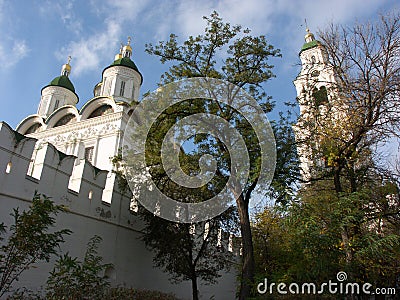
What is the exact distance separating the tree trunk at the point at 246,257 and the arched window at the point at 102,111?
46.5ft

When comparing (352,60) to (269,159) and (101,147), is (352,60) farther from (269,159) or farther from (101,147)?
(101,147)

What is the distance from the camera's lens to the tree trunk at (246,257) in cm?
909

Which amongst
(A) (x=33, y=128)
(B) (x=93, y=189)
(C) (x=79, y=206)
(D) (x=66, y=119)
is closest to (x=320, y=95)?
(B) (x=93, y=189)

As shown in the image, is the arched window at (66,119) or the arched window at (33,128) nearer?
the arched window at (66,119)

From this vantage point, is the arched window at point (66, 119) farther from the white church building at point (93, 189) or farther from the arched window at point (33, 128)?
the arched window at point (33, 128)

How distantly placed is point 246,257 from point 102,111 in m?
15.9

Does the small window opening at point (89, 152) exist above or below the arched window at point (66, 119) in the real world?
below

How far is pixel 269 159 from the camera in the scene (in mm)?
10188

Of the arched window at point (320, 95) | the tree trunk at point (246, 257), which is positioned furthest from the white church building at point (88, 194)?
the arched window at point (320, 95)

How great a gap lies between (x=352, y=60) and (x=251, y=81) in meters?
3.30

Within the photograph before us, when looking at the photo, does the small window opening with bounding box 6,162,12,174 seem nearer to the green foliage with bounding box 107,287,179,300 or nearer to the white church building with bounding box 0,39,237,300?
the white church building with bounding box 0,39,237,300

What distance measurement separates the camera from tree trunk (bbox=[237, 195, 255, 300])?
909 cm

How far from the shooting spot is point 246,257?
31.6 feet

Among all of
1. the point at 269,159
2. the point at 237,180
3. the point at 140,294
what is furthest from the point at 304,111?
the point at 140,294
